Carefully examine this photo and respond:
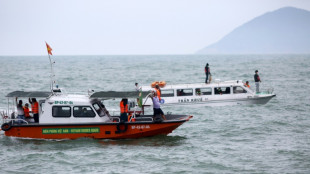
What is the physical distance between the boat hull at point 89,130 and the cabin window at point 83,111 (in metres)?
0.49

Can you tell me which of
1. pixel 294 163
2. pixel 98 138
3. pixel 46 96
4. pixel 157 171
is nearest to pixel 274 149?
pixel 294 163

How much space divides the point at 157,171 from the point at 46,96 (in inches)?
273

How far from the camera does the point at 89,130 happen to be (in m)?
21.0

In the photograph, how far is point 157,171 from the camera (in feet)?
58.2

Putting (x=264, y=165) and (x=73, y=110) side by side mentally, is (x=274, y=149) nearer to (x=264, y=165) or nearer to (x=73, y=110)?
(x=264, y=165)

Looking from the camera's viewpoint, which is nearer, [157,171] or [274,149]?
[157,171]

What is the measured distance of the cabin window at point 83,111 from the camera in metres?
21.1

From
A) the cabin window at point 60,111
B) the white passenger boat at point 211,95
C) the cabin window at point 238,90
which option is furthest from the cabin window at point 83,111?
the cabin window at point 238,90

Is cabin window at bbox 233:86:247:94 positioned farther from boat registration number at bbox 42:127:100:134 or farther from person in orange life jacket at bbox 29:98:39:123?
person in orange life jacket at bbox 29:98:39:123

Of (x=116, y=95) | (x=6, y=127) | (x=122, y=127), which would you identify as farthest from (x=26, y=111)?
(x=122, y=127)

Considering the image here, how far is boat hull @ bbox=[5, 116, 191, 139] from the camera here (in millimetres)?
21016

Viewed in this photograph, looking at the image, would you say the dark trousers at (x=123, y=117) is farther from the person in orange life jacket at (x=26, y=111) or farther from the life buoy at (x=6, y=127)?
the life buoy at (x=6, y=127)

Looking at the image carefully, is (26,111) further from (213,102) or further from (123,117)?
(213,102)

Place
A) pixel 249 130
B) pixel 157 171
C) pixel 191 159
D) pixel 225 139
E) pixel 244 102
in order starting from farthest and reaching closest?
pixel 244 102
pixel 249 130
pixel 225 139
pixel 191 159
pixel 157 171
